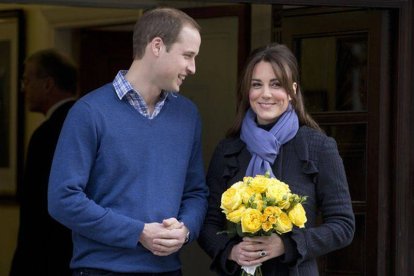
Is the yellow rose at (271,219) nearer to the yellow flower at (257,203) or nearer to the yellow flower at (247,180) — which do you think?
the yellow flower at (257,203)

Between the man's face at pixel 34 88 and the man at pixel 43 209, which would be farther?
the man's face at pixel 34 88

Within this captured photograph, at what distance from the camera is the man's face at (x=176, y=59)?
3650mm

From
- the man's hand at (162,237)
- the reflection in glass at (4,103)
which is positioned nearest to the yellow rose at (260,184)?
the man's hand at (162,237)

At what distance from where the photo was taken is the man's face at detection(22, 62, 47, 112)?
570cm

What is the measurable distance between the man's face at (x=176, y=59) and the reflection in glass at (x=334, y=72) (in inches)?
52.8

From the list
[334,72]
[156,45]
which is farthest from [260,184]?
[334,72]

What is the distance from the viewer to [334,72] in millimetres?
5047

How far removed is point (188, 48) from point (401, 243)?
1.48 metres

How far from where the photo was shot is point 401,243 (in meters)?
4.54

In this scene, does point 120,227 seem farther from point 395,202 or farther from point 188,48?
point 395,202

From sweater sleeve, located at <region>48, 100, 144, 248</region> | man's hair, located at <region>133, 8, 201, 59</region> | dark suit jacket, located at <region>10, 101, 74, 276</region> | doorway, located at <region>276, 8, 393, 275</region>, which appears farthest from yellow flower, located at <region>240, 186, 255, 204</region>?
dark suit jacket, located at <region>10, 101, 74, 276</region>

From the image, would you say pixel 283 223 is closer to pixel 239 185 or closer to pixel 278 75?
pixel 239 185

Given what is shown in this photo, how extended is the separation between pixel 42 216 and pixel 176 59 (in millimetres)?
1976

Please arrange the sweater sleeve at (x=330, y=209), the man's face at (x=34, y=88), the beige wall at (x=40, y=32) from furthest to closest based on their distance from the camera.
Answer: the beige wall at (x=40, y=32) → the man's face at (x=34, y=88) → the sweater sleeve at (x=330, y=209)
